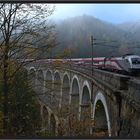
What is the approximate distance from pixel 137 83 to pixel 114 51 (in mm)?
500

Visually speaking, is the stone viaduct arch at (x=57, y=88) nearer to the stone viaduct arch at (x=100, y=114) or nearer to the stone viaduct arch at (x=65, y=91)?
the stone viaduct arch at (x=65, y=91)

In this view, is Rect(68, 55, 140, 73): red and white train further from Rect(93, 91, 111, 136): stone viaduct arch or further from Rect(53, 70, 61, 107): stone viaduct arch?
Rect(93, 91, 111, 136): stone viaduct arch

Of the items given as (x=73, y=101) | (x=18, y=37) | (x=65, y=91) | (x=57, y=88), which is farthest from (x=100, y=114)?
(x=18, y=37)

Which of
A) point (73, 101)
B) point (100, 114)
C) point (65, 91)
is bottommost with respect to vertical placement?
point (100, 114)

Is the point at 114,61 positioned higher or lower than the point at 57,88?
higher

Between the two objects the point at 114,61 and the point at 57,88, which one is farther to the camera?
the point at 114,61

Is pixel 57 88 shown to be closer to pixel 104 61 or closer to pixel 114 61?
pixel 104 61

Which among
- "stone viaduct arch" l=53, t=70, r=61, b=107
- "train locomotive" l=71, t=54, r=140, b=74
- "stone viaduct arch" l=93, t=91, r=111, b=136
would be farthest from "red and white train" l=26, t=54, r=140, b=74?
"stone viaduct arch" l=93, t=91, r=111, b=136

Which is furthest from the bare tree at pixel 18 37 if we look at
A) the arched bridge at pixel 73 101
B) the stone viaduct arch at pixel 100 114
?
the stone viaduct arch at pixel 100 114

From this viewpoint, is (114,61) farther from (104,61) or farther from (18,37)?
(18,37)

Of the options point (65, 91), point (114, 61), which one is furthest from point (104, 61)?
point (65, 91)

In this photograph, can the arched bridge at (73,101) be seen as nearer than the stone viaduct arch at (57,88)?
Yes

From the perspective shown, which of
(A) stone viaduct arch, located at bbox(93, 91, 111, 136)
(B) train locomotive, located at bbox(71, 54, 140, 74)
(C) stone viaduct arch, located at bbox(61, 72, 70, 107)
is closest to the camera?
(B) train locomotive, located at bbox(71, 54, 140, 74)

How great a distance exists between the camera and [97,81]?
600 cm
